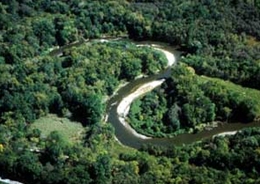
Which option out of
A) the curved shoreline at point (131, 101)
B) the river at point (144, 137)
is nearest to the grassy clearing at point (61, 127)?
the river at point (144, 137)

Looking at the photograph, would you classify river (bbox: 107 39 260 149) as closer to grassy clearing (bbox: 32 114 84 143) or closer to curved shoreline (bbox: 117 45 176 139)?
curved shoreline (bbox: 117 45 176 139)

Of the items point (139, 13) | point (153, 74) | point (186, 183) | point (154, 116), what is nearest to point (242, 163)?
point (186, 183)

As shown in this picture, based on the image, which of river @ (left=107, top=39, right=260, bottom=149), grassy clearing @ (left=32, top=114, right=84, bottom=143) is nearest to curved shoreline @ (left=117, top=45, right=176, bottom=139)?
river @ (left=107, top=39, right=260, bottom=149)

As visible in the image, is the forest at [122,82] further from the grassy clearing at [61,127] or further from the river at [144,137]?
the river at [144,137]

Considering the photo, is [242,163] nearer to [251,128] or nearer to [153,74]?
[251,128]

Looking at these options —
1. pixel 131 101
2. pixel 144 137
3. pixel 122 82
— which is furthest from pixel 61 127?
pixel 122 82
